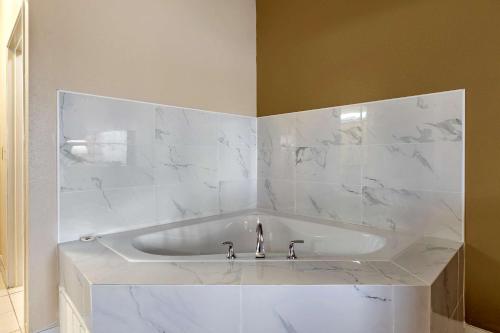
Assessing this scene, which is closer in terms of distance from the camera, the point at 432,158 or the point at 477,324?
the point at 477,324

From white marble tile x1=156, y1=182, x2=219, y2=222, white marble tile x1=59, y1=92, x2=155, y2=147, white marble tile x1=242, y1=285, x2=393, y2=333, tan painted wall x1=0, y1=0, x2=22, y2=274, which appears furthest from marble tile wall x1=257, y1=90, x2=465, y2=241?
tan painted wall x1=0, y1=0, x2=22, y2=274

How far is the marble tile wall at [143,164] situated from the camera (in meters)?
1.63

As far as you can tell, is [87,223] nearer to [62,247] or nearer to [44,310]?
[62,247]

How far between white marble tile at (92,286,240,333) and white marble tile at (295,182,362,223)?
1.23 meters

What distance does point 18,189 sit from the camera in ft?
7.51

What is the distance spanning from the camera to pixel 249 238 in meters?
2.25

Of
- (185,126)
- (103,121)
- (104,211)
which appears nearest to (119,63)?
(103,121)

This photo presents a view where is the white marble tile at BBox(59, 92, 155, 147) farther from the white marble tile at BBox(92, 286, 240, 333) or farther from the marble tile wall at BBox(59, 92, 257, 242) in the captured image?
the white marble tile at BBox(92, 286, 240, 333)

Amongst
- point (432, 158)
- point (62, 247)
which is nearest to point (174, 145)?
point (62, 247)

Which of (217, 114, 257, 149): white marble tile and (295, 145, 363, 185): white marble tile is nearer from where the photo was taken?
(295, 145, 363, 185): white marble tile

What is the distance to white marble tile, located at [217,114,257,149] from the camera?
2.37 metres

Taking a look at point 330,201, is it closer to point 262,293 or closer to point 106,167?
point 262,293

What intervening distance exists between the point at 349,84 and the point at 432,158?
703 millimetres

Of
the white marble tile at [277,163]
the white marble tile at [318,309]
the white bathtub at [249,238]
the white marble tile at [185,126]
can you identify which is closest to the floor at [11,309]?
the white bathtub at [249,238]
